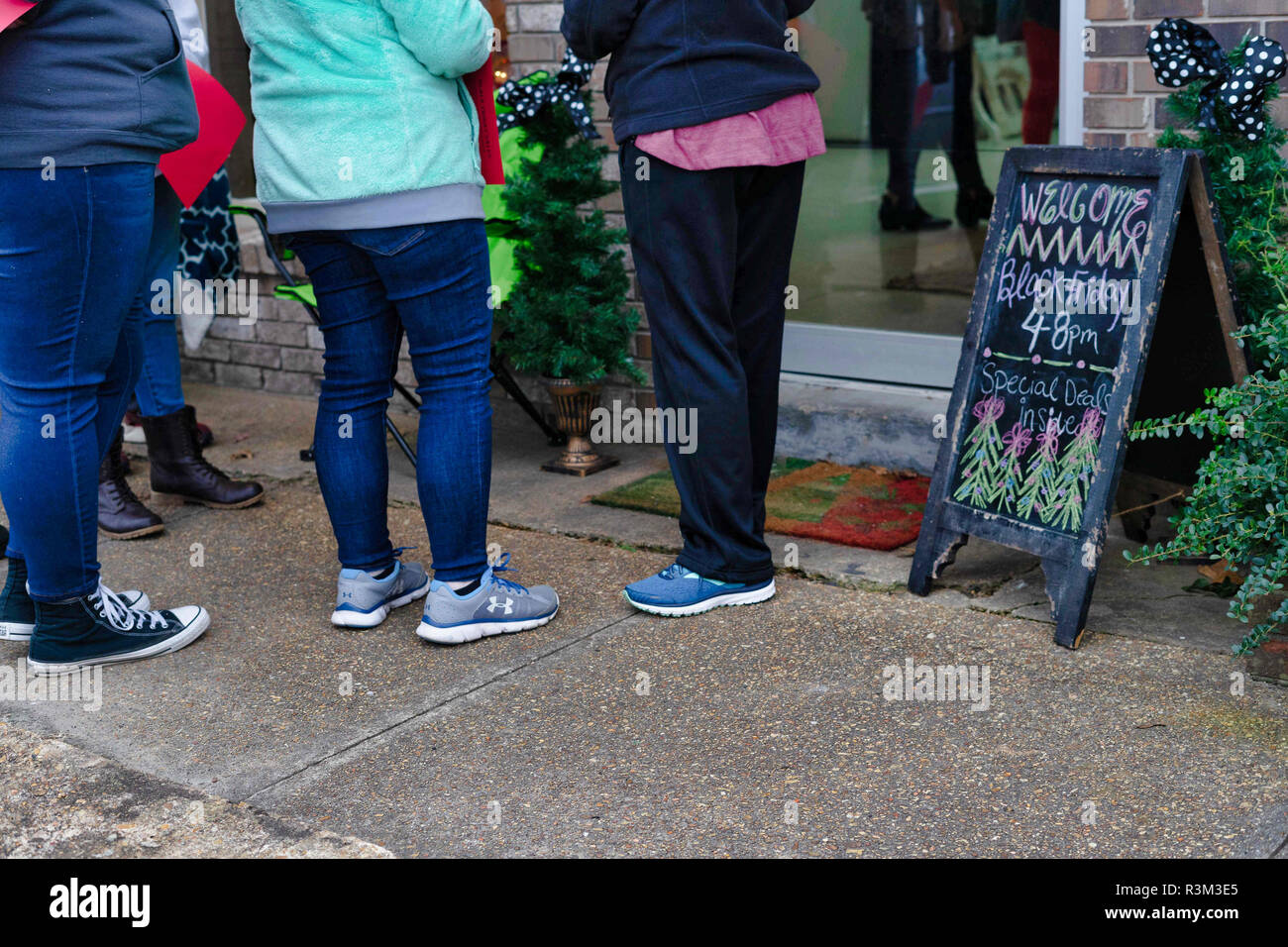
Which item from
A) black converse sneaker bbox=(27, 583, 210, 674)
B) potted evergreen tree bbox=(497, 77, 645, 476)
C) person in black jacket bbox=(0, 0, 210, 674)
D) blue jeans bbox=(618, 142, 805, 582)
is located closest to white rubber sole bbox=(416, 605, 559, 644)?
blue jeans bbox=(618, 142, 805, 582)

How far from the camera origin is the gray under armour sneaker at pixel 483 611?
3422 mm

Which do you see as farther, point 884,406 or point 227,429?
point 227,429

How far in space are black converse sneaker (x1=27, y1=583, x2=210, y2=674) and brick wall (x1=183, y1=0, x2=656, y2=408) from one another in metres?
2.13

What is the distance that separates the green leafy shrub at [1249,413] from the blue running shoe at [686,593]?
968 millimetres

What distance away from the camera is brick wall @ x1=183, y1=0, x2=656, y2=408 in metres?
5.04

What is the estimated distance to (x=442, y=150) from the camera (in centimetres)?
320

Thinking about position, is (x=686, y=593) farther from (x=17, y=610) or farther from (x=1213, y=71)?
(x=1213, y=71)

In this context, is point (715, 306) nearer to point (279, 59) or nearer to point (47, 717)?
point (279, 59)

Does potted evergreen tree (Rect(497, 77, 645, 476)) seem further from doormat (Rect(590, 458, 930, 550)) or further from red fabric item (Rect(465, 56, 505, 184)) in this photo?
red fabric item (Rect(465, 56, 505, 184))

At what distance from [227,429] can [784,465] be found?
2.30 m

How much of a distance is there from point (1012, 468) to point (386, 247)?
158 centimetres
